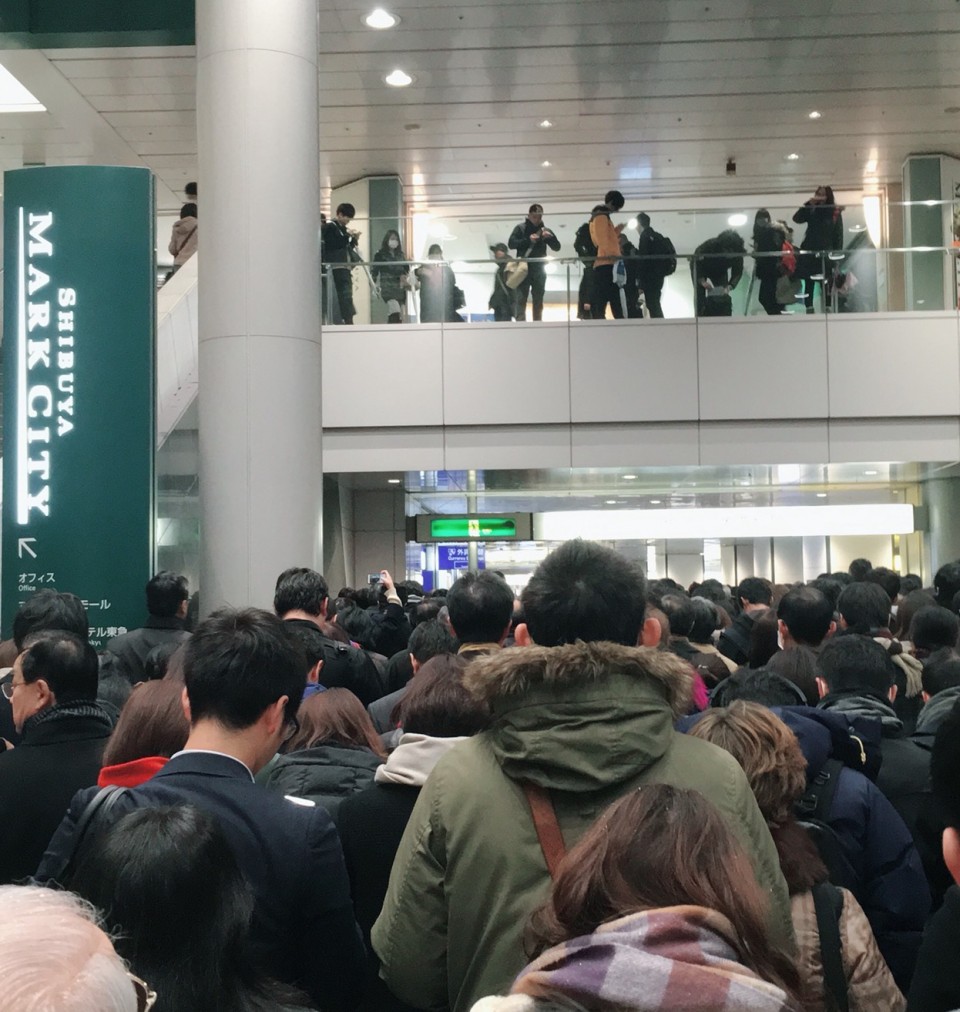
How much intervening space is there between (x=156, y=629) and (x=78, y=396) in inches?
78.3

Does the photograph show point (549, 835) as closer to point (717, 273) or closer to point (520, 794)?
point (520, 794)

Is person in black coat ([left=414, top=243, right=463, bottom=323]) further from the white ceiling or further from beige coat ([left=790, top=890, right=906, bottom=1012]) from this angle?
beige coat ([left=790, top=890, right=906, bottom=1012])

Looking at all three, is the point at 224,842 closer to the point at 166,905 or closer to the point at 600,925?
the point at 166,905

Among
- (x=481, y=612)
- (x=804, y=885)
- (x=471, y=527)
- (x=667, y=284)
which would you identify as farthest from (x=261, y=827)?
(x=471, y=527)

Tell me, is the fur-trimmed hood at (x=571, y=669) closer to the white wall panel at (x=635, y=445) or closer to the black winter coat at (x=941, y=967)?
the black winter coat at (x=941, y=967)

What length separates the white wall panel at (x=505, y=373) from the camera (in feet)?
52.1

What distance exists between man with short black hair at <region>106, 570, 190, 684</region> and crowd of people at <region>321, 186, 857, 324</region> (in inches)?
367

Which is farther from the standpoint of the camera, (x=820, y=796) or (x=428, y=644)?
(x=428, y=644)

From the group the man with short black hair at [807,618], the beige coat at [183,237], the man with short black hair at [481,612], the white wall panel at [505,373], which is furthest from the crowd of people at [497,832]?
the white wall panel at [505,373]

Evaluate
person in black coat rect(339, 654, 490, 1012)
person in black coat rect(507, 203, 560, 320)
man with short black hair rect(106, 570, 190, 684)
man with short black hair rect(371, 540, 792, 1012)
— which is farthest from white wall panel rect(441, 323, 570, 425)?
man with short black hair rect(371, 540, 792, 1012)

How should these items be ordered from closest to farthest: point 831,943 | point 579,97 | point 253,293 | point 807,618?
point 831,943 → point 807,618 → point 253,293 → point 579,97

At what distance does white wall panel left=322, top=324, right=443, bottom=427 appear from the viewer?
52.5 ft

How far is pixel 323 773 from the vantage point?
3473mm

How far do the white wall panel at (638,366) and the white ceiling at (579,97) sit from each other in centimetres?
359
